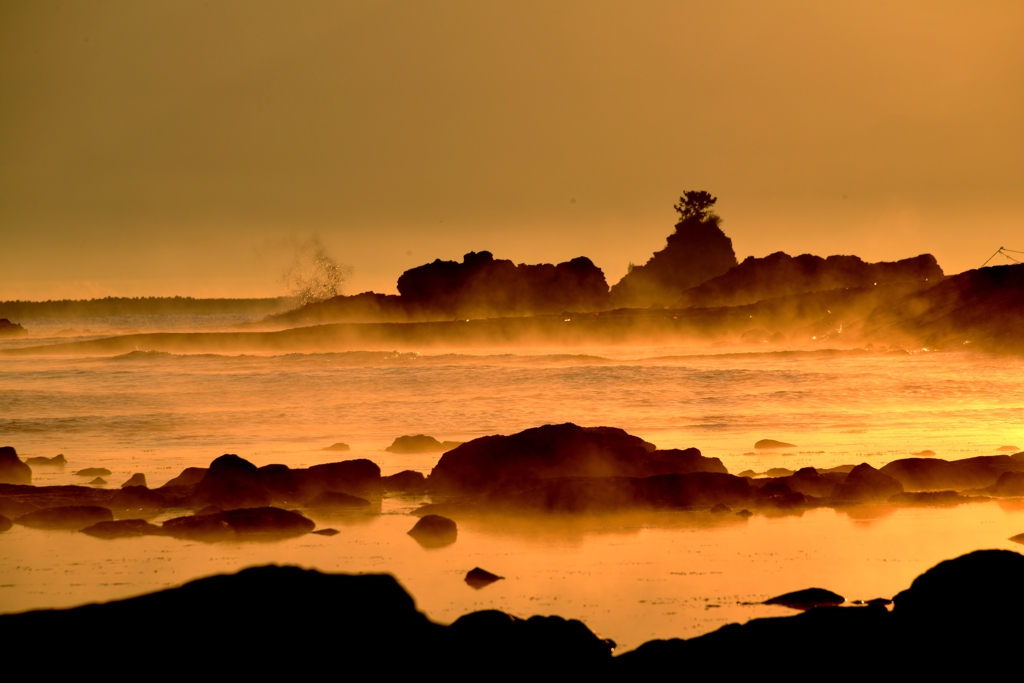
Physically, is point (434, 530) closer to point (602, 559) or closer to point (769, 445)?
point (602, 559)

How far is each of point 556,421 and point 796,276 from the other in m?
72.8

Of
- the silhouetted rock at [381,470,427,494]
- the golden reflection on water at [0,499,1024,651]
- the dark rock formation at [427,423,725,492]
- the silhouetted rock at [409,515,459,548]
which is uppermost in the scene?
the dark rock formation at [427,423,725,492]

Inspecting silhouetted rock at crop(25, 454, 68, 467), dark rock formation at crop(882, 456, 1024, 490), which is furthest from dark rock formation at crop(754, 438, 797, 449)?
silhouetted rock at crop(25, 454, 68, 467)

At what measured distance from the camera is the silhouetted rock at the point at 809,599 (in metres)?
9.10

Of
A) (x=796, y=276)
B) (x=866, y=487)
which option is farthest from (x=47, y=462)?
(x=796, y=276)

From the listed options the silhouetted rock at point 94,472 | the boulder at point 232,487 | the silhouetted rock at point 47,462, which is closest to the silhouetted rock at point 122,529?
the boulder at point 232,487

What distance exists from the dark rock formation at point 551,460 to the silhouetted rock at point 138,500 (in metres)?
3.72

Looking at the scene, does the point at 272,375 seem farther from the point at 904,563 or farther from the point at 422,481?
the point at 904,563

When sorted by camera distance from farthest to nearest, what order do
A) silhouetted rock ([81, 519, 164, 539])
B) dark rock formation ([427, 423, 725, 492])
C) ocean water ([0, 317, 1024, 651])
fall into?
dark rock formation ([427, 423, 725, 492])
silhouetted rock ([81, 519, 164, 539])
ocean water ([0, 317, 1024, 651])

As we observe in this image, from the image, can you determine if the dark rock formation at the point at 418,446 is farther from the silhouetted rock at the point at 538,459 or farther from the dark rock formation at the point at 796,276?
the dark rock formation at the point at 796,276

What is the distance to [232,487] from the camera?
14.3m

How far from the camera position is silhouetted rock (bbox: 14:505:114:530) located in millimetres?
12961

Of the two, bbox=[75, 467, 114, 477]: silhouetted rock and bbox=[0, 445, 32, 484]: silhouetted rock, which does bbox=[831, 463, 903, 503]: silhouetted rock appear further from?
bbox=[0, 445, 32, 484]: silhouetted rock

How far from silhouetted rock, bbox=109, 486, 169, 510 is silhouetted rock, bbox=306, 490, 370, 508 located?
1.89 meters
